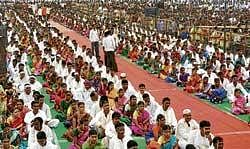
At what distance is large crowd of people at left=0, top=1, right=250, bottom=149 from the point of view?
24.0 feet

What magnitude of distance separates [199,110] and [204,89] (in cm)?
136

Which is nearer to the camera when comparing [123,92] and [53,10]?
[123,92]

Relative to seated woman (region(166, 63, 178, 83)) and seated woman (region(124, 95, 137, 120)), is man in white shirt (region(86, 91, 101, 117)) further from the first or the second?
seated woman (region(166, 63, 178, 83))

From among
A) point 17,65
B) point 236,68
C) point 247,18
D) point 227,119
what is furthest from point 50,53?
point 247,18

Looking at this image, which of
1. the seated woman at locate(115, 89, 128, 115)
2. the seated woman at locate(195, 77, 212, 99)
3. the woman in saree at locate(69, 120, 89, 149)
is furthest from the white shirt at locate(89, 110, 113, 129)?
the seated woman at locate(195, 77, 212, 99)

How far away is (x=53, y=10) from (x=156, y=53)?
63.2ft

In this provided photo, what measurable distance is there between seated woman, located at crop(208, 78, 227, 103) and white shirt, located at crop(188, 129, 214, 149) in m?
4.05

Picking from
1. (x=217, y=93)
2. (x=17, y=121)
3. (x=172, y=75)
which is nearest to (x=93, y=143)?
(x=17, y=121)

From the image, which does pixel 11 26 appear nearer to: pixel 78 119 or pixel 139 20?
pixel 139 20

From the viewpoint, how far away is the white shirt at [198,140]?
699 cm

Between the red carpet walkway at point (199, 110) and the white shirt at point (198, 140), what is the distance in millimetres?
1102

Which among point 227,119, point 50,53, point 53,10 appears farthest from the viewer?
point 53,10

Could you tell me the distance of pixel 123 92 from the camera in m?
10.1

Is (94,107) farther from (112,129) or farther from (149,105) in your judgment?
(112,129)
